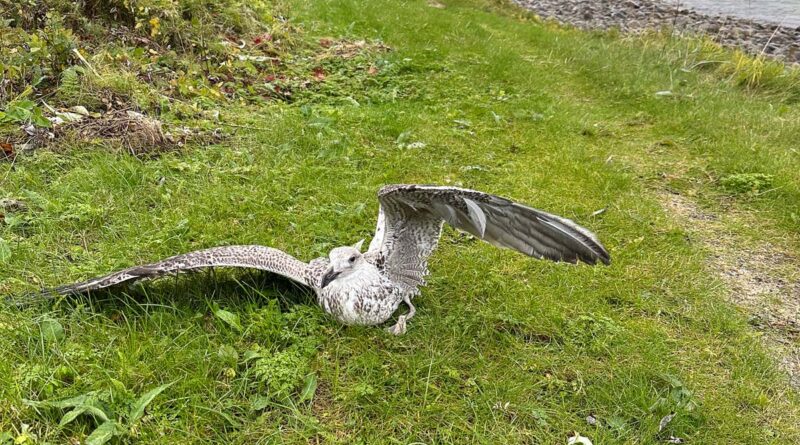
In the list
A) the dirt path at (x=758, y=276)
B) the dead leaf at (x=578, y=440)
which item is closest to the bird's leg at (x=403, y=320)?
the dead leaf at (x=578, y=440)

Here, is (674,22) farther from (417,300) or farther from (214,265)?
(214,265)

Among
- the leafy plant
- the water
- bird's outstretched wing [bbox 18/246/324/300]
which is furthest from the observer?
the water

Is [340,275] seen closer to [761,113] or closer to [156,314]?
[156,314]

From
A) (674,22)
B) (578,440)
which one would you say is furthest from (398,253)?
(674,22)

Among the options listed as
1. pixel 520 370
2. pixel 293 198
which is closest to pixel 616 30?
pixel 293 198

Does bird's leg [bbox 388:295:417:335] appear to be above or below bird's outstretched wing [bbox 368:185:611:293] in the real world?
below

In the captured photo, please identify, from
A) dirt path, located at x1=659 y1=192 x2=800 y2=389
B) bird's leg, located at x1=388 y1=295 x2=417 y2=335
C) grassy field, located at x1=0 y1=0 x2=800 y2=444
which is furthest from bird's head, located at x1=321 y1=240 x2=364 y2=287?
dirt path, located at x1=659 y1=192 x2=800 y2=389

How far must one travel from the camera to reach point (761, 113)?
8078 millimetres

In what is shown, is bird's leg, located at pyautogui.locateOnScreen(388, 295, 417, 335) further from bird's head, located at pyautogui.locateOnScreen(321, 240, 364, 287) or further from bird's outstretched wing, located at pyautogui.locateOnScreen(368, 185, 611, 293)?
bird's head, located at pyautogui.locateOnScreen(321, 240, 364, 287)

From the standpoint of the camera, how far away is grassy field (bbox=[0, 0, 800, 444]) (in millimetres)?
3146

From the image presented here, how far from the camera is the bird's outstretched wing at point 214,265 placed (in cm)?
349

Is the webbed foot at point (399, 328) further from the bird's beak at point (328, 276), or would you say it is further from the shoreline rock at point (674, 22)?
the shoreline rock at point (674, 22)

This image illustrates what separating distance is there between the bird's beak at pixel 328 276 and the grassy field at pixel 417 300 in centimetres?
27

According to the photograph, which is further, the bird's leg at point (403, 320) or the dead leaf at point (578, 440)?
the bird's leg at point (403, 320)
